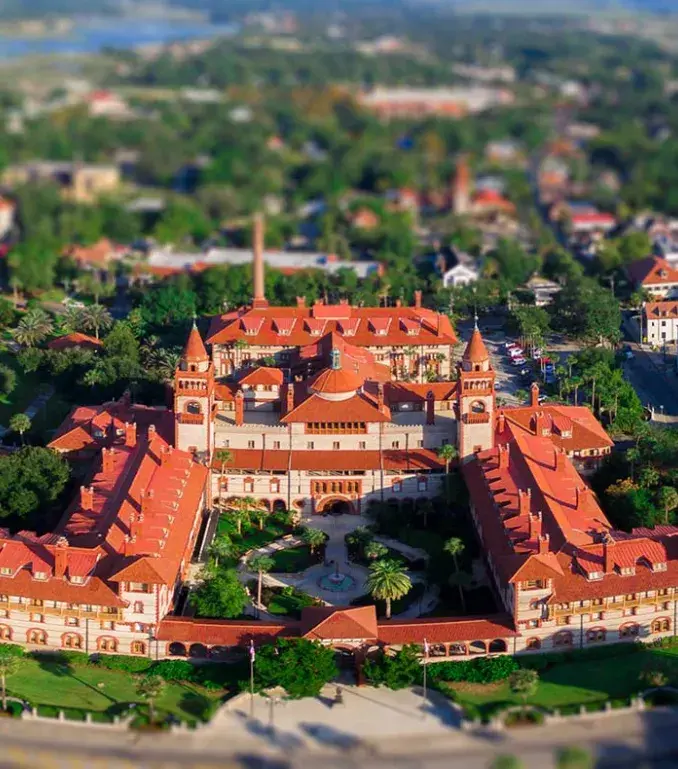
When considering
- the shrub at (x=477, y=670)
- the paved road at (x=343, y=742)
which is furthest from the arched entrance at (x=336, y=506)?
the paved road at (x=343, y=742)

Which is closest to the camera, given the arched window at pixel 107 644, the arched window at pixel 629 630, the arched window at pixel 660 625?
the arched window at pixel 107 644

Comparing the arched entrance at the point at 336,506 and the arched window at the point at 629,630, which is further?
the arched entrance at the point at 336,506

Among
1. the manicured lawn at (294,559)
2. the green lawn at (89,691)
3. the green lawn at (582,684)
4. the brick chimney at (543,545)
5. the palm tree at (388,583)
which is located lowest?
the green lawn at (89,691)

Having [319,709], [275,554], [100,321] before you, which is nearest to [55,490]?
[275,554]

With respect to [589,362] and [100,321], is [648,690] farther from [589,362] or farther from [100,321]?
[100,321]

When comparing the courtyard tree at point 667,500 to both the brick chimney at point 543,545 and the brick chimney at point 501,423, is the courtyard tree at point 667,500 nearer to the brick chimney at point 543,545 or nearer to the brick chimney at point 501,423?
the brick chimney at point 501,423

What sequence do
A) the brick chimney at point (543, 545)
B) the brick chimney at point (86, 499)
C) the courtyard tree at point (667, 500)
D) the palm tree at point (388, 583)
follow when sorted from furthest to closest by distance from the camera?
the courtyard tree at point (667, 500), the brick chimney at point (86, 499), the palm tree at point (388, 583), the brick chimney at point (543, 545)

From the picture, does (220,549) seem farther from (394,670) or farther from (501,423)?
(501,423)
